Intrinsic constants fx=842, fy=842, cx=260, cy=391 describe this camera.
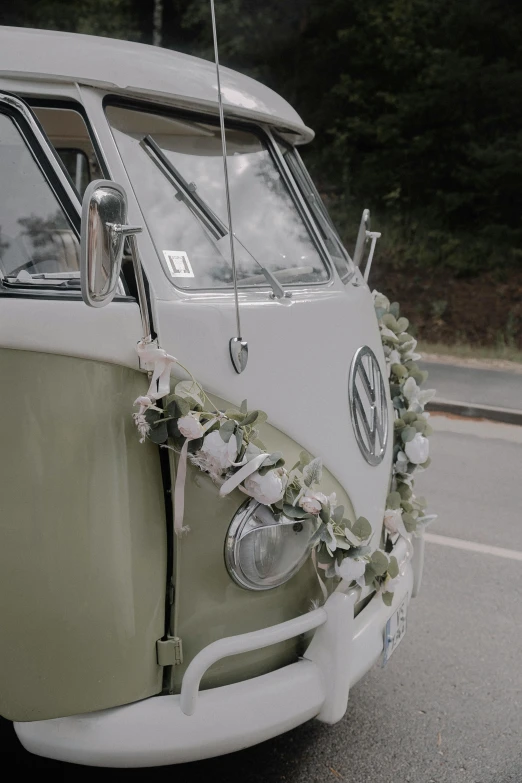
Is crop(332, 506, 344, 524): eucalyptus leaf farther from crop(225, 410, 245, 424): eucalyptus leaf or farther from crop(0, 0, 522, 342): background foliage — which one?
crop(0, 0, 522, 342): background foliage

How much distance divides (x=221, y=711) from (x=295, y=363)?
1.01 meters

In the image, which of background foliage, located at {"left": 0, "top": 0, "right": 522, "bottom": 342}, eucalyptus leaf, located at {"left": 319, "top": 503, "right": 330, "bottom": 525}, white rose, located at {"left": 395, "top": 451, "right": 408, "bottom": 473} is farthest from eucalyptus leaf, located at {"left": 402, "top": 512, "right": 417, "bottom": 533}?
background foliage, located at {"left": 0, "top": 0, "right": 522, "bottom": 342}

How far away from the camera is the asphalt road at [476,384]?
9305 millimetres

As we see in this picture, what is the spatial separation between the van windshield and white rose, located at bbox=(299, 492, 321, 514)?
698 mm

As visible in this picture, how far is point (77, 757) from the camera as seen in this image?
7.13 ft

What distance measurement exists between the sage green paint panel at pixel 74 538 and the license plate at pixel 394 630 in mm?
871

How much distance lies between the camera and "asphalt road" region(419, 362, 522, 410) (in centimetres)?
930

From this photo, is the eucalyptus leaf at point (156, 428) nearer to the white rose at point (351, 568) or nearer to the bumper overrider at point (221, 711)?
the bumper overrider at point (221, 711)

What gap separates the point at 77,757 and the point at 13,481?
736 mm

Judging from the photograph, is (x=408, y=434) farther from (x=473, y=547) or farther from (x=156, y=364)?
(x=473, y=547)

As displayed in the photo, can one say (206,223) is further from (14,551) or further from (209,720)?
(209,720)

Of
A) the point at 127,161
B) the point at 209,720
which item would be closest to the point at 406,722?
the point at 209,720

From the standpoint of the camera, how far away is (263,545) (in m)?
2.31

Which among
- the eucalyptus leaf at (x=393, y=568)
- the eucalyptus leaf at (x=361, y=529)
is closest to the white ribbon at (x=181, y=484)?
the eucalyptus leaf at (x=361, y=529)
